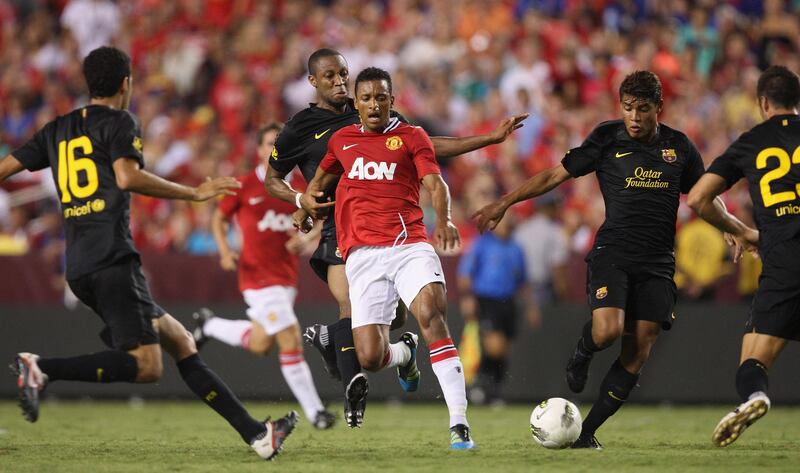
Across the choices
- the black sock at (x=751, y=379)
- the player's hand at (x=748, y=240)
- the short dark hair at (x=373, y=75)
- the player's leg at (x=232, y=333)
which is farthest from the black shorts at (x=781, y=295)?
the player's leg at (x=232, y=333)

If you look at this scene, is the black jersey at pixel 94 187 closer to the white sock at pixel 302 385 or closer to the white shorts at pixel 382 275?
the white shorts at pixel 382 275

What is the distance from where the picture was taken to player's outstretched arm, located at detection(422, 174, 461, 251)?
25.5 ft

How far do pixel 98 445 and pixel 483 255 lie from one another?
6092mm

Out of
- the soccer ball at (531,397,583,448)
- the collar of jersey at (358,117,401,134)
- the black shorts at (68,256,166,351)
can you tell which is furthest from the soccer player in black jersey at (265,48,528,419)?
the black shorts at (68,256,166,351)

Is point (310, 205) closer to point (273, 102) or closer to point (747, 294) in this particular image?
point (747, 294)

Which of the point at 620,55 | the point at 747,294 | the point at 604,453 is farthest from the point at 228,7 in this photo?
the point at 604,453

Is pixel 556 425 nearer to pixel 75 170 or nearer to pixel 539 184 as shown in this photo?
pixel 539 184

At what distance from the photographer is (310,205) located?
8586 millimetres

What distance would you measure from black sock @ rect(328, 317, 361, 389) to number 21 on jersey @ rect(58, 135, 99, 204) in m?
2.22

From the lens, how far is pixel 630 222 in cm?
860

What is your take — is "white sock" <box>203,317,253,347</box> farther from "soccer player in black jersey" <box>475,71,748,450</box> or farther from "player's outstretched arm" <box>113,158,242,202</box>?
"player's outstretched arm" <box>113,158,242,202</box>

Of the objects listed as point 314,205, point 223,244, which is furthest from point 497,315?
point 314,205

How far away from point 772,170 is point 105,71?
4.31m

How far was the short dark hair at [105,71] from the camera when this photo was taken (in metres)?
7.91
